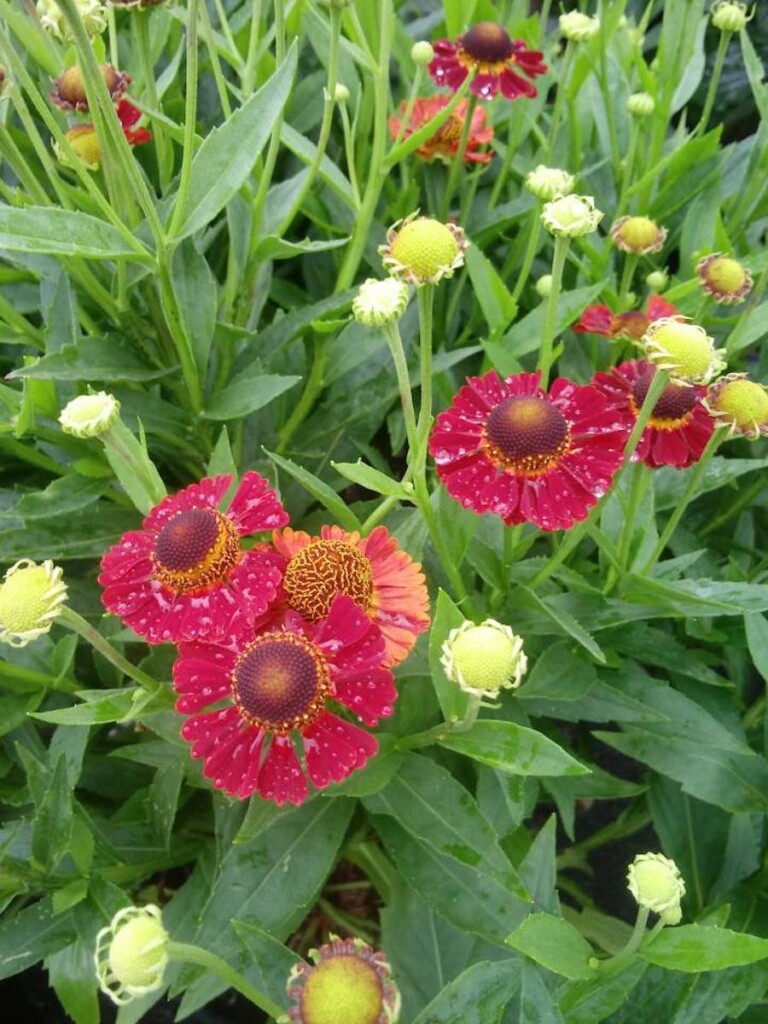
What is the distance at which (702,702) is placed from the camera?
0.84 m

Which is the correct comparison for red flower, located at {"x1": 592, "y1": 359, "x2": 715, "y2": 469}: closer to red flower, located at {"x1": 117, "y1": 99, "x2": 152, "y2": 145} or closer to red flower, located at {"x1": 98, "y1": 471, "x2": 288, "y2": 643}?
red flower, located at {"x1": 98, "y1": 471, "x2": 288, "y2": 643}

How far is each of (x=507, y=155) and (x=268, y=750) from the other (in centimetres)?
73

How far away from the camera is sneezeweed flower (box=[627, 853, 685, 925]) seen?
1.63ft

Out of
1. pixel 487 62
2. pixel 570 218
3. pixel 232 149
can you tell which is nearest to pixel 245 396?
pixel 232 149

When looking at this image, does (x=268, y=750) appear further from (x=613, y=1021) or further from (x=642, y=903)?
(x=613, y=1021)

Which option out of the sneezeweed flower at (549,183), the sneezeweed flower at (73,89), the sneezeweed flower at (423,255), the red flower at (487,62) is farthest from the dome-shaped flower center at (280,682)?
the red flower at (487,62)

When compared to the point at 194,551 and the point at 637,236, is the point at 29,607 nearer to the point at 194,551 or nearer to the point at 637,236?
the point at 194,551

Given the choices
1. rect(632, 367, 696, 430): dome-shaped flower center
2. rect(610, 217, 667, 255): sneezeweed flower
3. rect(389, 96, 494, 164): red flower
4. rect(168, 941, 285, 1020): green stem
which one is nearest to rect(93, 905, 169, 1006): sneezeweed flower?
rect(168, 941, 285, 1020): green stem

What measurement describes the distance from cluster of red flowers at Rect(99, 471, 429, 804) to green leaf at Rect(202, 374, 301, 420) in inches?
5.8

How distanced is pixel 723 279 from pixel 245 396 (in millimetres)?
407

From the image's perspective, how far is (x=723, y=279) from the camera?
0.78 metres

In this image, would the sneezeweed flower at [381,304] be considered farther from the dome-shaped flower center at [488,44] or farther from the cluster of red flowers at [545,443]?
the dome-shaped flower center at [488,44]

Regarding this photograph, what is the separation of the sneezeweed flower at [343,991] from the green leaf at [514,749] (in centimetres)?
13

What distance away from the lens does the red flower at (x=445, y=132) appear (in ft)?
3.37
